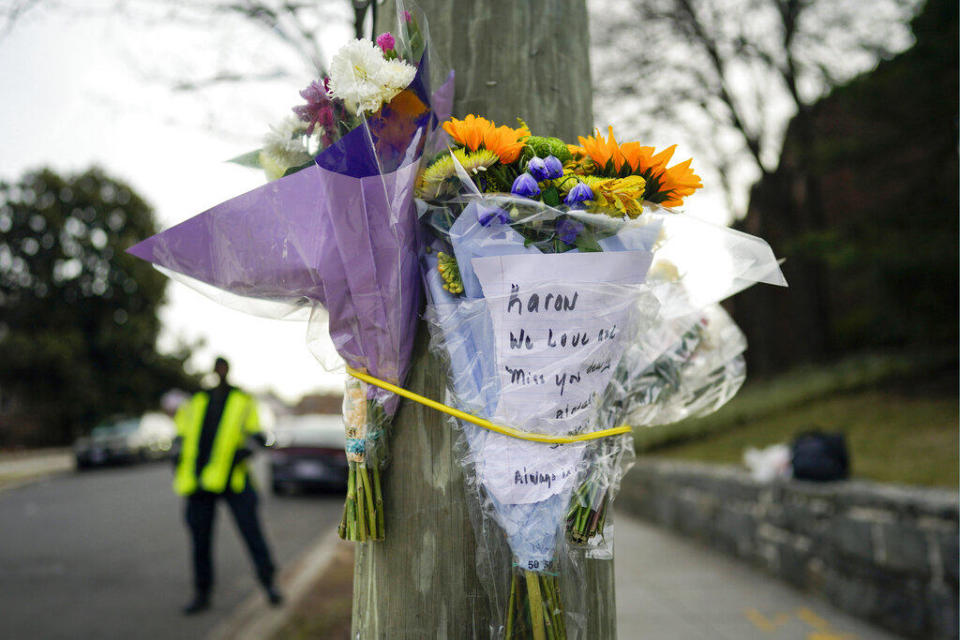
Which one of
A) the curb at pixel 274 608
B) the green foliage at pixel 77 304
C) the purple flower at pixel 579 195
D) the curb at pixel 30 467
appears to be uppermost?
the green foliage at pixel 77 304

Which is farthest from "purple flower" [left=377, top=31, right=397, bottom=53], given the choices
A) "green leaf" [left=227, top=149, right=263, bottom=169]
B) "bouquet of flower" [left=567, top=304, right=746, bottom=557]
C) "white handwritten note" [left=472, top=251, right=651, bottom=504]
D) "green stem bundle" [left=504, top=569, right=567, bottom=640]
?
"green stem bundle" [left=504, top=569, right=567, bottom=640]

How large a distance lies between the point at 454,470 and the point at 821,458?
4924 millimetres

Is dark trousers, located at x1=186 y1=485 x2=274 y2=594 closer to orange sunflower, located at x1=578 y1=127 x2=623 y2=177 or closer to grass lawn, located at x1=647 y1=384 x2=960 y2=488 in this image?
orange sunflower, located at x1=578 y1=127 x2=623 y2=177

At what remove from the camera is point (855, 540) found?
5039 millimetres

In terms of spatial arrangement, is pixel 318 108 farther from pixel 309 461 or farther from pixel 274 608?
pixel 309 461

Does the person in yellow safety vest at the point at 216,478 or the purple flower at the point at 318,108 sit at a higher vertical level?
the purple flower at the point at 318,108

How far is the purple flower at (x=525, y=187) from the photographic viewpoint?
1.46m

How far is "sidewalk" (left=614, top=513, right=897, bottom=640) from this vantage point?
4863 mm

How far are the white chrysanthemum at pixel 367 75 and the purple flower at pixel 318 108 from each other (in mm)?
88

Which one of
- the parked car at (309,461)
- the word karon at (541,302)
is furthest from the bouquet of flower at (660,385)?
the parked car at (309,461)

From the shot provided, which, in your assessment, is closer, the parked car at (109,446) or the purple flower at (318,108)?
the purple flower at (318,108)

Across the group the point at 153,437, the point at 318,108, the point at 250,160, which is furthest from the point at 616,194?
the point at 153,437

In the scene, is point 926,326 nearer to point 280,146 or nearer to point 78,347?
point 280,146

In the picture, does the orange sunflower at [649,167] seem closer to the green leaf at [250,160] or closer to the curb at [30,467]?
the green leaf at [250,160]
